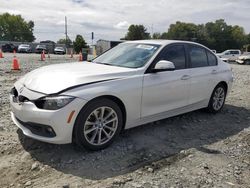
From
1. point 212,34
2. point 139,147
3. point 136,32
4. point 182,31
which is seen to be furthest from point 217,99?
point 212,34

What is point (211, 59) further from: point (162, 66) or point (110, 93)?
point (110, 93)

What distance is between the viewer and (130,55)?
5.13m

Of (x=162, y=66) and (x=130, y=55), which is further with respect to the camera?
(x=130, y=55)

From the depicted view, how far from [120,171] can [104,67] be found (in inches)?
70.7

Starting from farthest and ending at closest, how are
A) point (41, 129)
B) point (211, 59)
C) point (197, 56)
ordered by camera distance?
1. point (211, 59)
2. point (197, 56)
3. point (41, 129)

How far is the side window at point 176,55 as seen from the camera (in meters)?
5.16

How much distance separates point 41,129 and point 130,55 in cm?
206

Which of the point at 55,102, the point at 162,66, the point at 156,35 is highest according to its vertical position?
the point at 156,35

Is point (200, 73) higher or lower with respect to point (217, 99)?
higher

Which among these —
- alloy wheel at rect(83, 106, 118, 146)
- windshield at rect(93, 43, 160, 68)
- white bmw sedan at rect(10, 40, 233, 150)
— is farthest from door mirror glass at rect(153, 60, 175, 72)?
alloy wheel at rect(83, 106, 118, 146)

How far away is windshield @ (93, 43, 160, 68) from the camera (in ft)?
16.0

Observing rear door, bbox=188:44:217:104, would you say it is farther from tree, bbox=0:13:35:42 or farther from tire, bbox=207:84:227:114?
tree, bbox=0:13:35:42

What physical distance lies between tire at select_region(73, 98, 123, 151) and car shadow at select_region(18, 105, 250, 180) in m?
0.15

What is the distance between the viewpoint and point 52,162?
3857 millimetres
